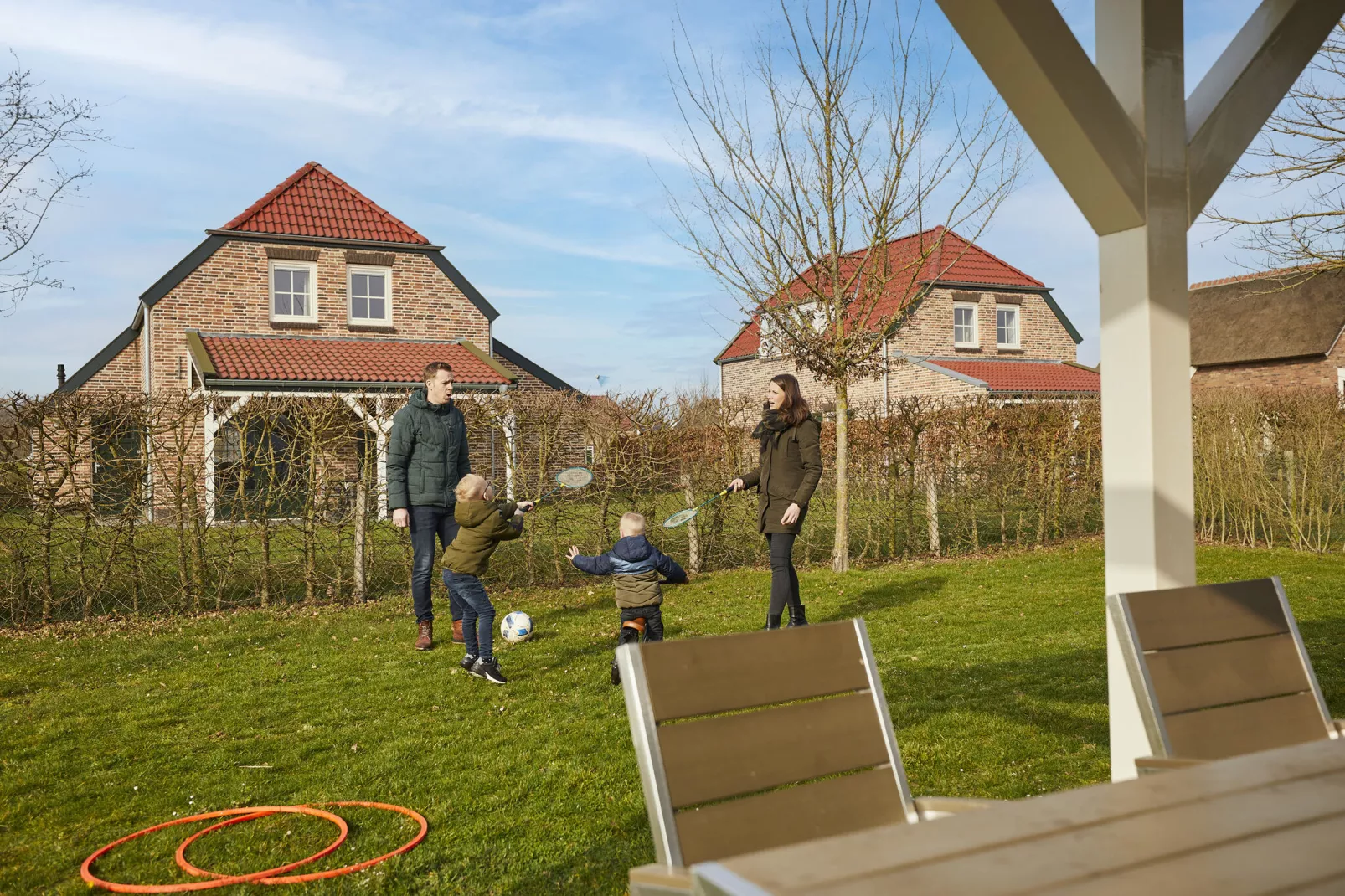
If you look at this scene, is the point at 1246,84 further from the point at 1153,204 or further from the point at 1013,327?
the point at 1013,327

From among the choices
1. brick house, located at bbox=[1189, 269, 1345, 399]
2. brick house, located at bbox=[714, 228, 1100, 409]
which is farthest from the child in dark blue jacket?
brick house, located at bbox=[1189, 269, 1345, 399]

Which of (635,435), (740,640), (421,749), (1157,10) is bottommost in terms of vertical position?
(421,749)

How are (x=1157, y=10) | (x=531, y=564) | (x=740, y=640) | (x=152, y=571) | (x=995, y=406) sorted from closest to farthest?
1. (x=740, y=640)
2. (x=1157, y=10)
3. (x=152, y=571)
4. (x=531, y=564)
5. (x=995, y=406)

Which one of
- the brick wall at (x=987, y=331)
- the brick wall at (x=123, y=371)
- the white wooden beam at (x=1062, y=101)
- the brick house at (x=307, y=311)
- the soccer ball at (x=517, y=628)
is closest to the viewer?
the white wooden beam at (x=1062, y=101)

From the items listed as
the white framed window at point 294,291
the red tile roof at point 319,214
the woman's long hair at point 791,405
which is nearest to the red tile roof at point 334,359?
the white framed window at point 294,291

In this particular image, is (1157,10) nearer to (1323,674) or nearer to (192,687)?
(1323,674)

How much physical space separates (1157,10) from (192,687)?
6.68 meters

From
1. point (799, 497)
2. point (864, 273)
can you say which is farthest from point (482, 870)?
point (864, 273)

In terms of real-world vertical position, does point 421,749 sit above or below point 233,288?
below

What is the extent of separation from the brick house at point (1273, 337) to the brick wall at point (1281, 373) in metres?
0.02

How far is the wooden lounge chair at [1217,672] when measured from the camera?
8.18 ft

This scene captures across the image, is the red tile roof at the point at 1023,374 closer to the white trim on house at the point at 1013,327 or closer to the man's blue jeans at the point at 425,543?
the white trim on house at the point at 1013,327

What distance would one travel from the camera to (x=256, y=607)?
991cm

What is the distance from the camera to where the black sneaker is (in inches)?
266
